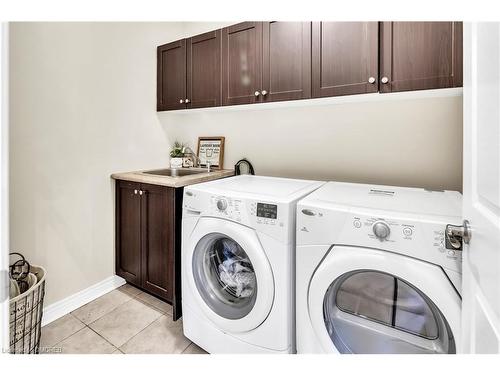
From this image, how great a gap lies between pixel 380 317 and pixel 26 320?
1.74 meters

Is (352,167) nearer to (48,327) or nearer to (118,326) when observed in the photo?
(118,326)

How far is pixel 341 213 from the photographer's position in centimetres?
105

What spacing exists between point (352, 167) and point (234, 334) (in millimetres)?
1326

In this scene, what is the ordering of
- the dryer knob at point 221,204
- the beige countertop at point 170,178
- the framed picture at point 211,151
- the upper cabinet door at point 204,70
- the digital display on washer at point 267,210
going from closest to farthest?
1. the digital display on washer at point 267,210
2. the dryer knob at point 221,204
3. the beige countertop at point 170,178
4. the upper cabinet door at point 204,70
5. the framed picture at point 211,151

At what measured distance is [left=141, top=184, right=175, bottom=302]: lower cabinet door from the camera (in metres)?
1.78

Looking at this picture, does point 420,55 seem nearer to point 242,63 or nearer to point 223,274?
point 242,63

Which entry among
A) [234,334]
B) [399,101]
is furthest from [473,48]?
[234,334]

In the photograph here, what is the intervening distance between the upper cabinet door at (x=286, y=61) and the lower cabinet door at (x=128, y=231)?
127 cm

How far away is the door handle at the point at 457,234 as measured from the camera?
0.79 metres

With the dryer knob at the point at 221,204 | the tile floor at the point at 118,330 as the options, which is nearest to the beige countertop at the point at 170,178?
the dryer knob at the point at 221,204

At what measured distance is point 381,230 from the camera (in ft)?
3.15

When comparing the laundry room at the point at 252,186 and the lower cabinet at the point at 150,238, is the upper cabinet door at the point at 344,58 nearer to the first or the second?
the laundry room at the point at 252,186
